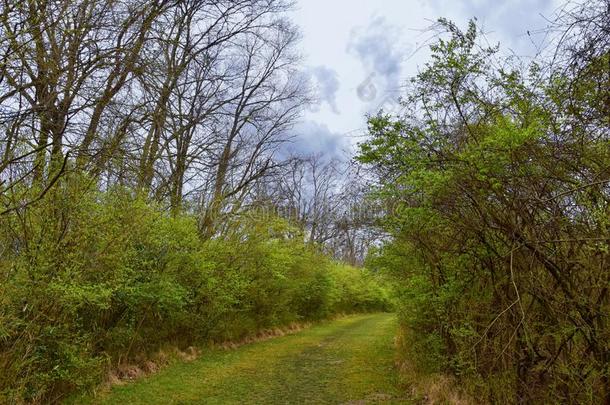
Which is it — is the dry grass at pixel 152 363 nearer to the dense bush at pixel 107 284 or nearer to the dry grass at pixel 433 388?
the dense bush at pixel 107 284

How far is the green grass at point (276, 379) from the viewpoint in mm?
8594

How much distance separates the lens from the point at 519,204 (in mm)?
4809

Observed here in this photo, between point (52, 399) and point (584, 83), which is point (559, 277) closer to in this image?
point (584, 83)

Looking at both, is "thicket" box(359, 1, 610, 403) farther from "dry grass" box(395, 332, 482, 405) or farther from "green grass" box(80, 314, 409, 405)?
"green grass" box(80, 314, 409, 405)

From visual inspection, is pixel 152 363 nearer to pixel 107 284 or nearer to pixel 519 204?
pixel 107 284

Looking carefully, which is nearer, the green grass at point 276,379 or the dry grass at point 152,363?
the green grass at point 276,379

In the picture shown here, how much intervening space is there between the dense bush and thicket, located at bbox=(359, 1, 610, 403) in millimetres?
4156

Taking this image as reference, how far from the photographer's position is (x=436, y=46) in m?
5.71

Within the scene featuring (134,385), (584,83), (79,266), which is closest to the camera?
(584,83)

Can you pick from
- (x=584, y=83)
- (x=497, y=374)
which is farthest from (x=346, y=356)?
(x=584, y=83)

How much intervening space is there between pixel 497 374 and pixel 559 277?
1.91 metres

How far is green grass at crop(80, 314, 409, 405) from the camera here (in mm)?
8594

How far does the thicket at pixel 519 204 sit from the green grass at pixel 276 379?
3279 mm

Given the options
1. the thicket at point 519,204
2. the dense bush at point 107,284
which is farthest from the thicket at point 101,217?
the thicket at point 519,204
